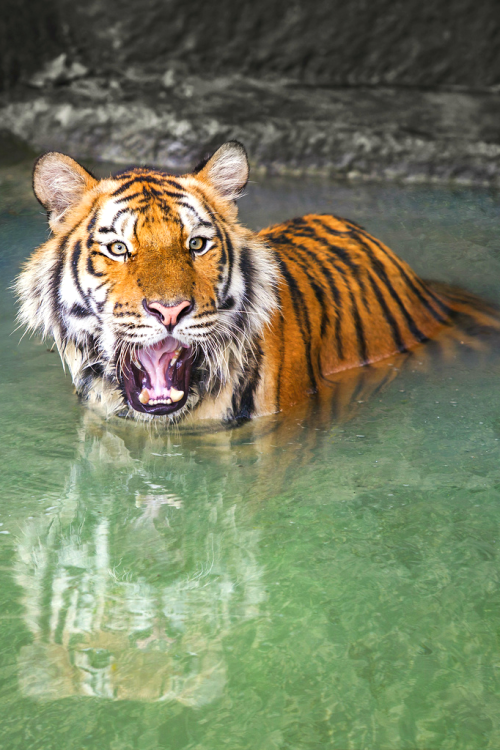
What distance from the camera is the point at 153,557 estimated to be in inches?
74.6

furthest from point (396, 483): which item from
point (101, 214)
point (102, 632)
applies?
point (101, 214)

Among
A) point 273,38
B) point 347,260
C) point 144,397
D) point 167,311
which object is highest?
point 273,38

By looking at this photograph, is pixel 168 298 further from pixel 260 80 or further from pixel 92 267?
pixel 260 80

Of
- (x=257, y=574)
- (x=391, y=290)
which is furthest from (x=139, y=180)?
(x=257, y=574)

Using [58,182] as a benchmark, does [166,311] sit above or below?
below

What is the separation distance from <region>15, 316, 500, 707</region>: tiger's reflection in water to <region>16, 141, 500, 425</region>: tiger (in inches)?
5.1

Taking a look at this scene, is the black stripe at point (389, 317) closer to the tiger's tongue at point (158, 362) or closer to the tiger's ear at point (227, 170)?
the tiger's ear at point (227, 170)

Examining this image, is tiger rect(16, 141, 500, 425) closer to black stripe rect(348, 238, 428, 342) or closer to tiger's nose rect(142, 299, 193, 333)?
tiger's nose rect(142, 299, 193, 333)

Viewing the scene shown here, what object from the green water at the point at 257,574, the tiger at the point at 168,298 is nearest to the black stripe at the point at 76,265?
the tiger at the point at 168,298

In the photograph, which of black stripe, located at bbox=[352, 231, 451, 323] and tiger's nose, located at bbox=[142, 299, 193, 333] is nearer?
tiger's nose, located at bbox=[142, 299, 193, 333]

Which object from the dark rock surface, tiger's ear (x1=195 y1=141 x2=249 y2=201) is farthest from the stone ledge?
tiger's ear (x1=195 y1=141 x2=249 y2=201)

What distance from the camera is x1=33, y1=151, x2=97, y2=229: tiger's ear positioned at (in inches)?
92.4

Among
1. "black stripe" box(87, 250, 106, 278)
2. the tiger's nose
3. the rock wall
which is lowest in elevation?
the tiger's nose

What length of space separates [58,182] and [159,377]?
0.62m
